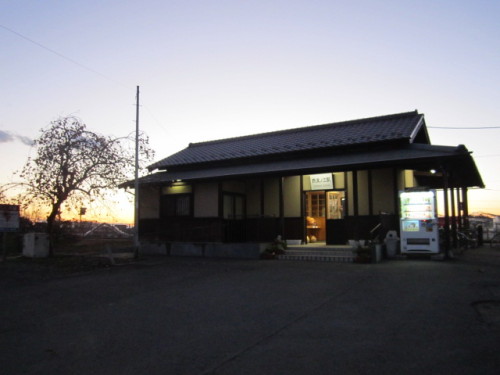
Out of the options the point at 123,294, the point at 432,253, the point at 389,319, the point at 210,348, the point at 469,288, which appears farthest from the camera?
the point at 432,253

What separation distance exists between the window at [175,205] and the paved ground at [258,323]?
7.13 m

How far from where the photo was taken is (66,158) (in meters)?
13.8

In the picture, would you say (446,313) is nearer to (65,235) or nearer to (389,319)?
(389,319)

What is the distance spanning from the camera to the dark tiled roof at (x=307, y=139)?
49.6 ft

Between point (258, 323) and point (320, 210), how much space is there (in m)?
11.5

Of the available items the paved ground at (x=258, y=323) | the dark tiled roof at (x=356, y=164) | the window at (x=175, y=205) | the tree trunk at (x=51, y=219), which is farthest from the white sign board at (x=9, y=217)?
the window at (x=175, y=205)

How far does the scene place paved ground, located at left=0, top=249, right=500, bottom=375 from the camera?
3984mm

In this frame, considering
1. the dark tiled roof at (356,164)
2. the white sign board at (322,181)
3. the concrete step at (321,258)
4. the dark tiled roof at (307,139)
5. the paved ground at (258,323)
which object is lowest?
the paved ground at (258,323)

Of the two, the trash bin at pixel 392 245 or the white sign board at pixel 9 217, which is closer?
the trash bin at pixel 392 245

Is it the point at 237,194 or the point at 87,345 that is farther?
the point at 237,194

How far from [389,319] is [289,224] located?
11.0m

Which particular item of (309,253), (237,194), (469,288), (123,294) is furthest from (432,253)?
(123,294)

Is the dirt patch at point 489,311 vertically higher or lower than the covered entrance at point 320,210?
lower

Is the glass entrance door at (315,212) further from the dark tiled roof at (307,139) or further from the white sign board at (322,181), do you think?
the dark tiled roof at (307,139)
